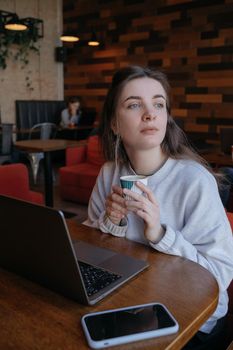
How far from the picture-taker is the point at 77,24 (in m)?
8.08

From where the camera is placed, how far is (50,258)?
75 cm

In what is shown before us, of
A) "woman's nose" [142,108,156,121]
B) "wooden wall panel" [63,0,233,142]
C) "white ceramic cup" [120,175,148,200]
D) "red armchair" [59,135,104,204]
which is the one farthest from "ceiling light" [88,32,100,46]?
"white ceramic cup" [120,175,148,200]

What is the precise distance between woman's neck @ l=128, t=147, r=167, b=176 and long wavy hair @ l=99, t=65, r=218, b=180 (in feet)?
0.12

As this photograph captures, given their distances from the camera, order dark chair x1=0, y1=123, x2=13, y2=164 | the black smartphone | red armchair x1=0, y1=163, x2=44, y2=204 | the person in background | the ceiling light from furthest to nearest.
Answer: the person in background → the ceiling light → dark chair x1=0, y1=123, x2=13, y2=164 → red armchair x1=0, y1=163, x2=44, y2=204 → the black smartphone

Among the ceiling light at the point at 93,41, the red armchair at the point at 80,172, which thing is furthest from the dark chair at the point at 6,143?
the ceiling light at the point at 93,41

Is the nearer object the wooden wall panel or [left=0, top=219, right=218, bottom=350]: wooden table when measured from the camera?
[left=0, top=219, right=218, bottom=350]: wooden table

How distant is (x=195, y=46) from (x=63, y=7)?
3.62 meters

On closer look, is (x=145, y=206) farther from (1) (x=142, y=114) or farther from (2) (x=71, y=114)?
(2) (x=71, y=114)

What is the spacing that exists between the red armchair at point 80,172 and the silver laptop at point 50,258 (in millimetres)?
3369

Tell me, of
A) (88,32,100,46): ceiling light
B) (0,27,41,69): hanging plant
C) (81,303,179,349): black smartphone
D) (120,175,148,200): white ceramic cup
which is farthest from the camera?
(88,32,100,46): ceiling light

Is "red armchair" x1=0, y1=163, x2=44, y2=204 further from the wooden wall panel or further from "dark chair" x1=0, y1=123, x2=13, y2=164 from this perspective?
the wooden wall panel

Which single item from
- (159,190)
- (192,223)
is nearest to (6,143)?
(159,190)

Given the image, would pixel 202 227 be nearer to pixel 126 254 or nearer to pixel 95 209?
pixel 126 254

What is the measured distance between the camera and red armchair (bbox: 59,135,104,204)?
175 inches
